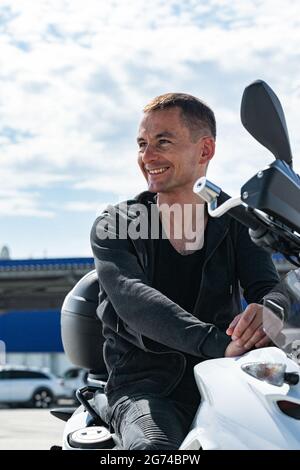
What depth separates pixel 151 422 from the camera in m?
2.25

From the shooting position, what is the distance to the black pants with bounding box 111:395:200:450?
2.18 metres

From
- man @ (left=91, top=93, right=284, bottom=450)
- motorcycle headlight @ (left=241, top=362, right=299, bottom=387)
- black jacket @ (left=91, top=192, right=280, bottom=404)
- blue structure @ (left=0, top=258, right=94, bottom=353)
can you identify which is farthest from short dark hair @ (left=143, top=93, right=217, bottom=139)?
blue structure @ (left=0, top=258, right=94, bottom=353)

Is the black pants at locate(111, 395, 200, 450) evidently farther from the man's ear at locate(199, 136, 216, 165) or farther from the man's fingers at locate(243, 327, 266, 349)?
the man's ear at locate(199, 136, 216, 165)

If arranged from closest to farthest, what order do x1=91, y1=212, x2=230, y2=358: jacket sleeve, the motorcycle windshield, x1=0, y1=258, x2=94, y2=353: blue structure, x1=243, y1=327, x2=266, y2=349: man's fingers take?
the motorcycle windshield < x1=243, y1=327, x2=266, y2=349: man's fingers < x1=91, y1=212, x2=230, y2=358: jacket sleeve < x1=0, y1=258, x2=94, y2=353: blue structure

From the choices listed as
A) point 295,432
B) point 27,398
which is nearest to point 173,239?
point 295,432

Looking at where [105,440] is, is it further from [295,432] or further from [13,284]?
[13,284]

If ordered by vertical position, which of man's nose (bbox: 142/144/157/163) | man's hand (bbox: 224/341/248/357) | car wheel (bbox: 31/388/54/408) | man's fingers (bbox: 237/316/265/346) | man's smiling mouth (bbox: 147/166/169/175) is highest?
man's nose (bbox: 142/144/157/163)

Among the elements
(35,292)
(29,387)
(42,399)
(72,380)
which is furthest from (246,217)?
(35,292)

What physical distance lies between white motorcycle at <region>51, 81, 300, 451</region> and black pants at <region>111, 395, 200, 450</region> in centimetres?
27

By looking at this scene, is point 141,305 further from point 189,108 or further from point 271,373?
point 189,108

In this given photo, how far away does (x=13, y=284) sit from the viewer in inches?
1298

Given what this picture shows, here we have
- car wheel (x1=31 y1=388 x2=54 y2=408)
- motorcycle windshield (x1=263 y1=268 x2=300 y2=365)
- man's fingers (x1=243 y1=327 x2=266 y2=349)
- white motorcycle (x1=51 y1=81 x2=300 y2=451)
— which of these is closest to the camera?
white motorcycle (x1=51 y1=81 x2=300 y2=451)

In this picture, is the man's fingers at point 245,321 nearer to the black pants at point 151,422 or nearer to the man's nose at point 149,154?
the black pants at point 151,422
